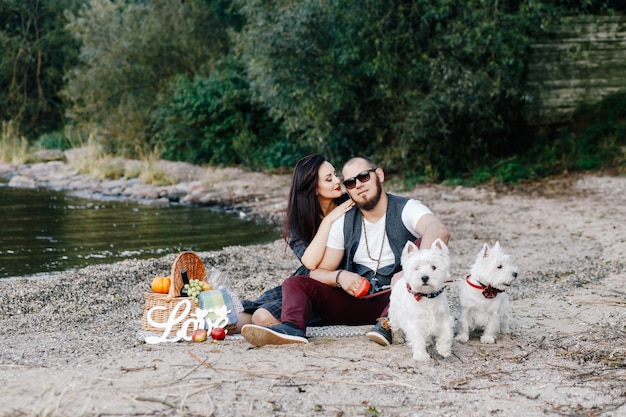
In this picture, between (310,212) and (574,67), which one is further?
(574,67)

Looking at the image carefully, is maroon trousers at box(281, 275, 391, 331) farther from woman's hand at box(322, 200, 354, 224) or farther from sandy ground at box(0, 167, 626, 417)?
woman's hand at box(322, 200, 354, 224)

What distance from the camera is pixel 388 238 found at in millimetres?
5723

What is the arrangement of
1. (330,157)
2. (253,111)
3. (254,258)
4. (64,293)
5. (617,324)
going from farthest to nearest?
(253,111) < (330,157) < (254,258) < (64,293) < (617,324)

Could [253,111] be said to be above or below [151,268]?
above

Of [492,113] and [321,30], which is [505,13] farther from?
[321,30]

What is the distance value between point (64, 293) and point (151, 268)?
1436 mm

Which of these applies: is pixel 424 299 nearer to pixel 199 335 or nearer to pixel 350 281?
pixel 350 281

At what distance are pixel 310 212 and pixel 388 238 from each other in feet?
2.24

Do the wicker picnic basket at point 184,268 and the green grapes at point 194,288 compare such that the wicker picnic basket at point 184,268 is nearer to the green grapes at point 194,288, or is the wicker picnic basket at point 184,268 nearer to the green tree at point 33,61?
the green grapes at point 194,288

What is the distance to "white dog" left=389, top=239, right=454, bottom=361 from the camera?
4.87 m

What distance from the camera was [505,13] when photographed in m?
15.6

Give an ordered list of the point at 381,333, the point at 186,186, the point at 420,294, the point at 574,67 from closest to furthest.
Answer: the point at 420,294 → the point at 381,333 → the point at 574,67 → the point at 186,186

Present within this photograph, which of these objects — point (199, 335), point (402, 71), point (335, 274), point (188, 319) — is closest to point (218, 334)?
point (199, 335)

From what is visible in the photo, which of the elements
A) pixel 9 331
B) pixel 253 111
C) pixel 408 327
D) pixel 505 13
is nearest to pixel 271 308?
pixel 408 327
